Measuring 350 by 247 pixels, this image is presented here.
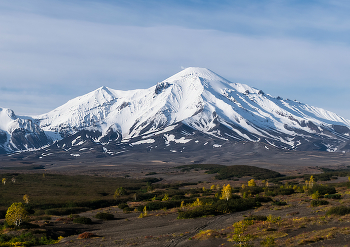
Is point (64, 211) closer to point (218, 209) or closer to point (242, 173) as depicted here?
point (218, 209)

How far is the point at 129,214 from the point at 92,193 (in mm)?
34782

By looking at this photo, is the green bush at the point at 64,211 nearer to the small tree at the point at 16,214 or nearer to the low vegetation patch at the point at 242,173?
the small tree at the point at 16,214

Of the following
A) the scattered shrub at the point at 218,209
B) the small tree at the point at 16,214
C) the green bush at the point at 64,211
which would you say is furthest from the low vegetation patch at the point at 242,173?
the small tree at the point at 16,214

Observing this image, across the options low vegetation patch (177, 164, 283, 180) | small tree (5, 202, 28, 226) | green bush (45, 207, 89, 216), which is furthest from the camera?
low vegetation patch (177, 164, 283, 180)

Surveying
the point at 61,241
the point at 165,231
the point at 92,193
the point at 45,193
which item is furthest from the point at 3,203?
the point at 165,231

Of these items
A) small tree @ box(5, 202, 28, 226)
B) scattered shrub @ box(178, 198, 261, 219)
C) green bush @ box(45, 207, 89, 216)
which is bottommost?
green bush @ box(45, 207, 89, 216)

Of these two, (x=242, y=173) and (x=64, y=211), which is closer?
(x=64, y=211)

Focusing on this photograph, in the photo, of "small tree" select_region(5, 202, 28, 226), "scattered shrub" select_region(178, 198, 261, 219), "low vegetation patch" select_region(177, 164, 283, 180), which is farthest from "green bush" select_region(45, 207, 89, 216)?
"low vegetation patch" select_region(177, 164, 283, 180)

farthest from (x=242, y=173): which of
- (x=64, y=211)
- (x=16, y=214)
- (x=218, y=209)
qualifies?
(x=16, y=214)

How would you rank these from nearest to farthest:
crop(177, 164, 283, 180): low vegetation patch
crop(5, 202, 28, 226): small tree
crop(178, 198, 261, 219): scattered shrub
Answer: crop(5, 202, 28, 226): small tree
crop(178, 198, 261, 219): scattered shrub
crop(177, 164, 283, 180): low vegetation patch

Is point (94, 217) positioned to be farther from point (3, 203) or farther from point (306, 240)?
point (306, 240)

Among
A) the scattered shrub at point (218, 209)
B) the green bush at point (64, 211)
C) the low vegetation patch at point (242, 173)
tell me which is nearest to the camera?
the scattered shrub at point (218, 209)

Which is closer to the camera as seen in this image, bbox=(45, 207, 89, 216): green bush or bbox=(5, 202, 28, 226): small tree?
bbox=(5, 202, 28, 226): small tree

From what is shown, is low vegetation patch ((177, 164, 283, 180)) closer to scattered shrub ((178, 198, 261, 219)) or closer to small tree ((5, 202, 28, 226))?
scattered shrub ((178, 198, 261, 219))
